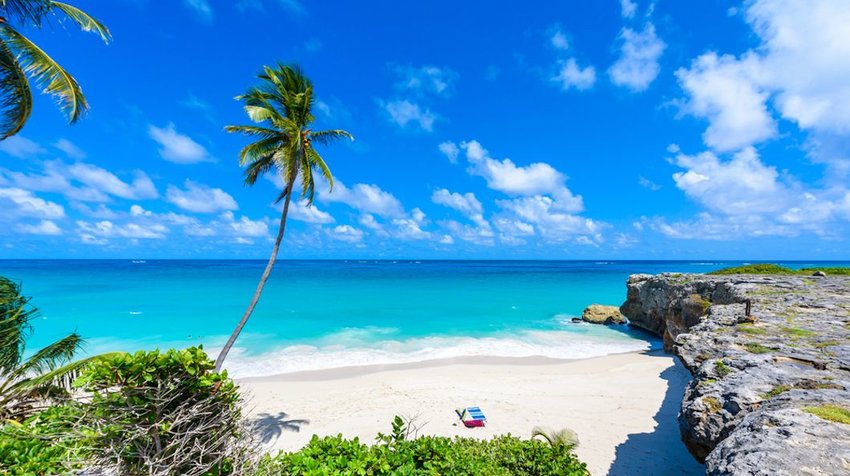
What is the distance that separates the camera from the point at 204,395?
400 cm

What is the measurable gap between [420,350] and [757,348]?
52.9ft

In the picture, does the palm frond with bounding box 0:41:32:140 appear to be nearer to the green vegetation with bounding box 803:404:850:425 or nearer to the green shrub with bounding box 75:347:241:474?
the green shrub with bounding box 75:347:241:474

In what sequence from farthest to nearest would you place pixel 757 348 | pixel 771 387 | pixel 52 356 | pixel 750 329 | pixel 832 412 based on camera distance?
pixel 750 329 < pixel 52 356 < pixel 757 348 < pixel 771 387 < pixel 832 412

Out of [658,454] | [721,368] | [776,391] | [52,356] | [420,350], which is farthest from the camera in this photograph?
[420,350]

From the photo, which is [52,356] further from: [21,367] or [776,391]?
[776,391]

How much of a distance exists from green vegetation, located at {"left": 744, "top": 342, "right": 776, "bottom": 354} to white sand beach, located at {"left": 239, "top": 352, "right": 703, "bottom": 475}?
3.10 m

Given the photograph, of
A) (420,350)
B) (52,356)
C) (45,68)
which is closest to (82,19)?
(45,68)

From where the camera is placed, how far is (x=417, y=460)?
4730 mm

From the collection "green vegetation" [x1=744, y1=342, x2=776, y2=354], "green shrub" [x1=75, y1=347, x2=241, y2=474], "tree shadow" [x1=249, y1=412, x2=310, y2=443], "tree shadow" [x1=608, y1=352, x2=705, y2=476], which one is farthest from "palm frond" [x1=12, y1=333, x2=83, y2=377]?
"green vegetation" [x1=744, y1=342, x2=776, y2=354]

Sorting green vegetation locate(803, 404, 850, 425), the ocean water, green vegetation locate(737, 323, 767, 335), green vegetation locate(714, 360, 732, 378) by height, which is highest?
green vegetation locate(803, 404, 850, 425)

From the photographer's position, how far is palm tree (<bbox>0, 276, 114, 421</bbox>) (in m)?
6.40

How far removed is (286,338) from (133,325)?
1442 cm

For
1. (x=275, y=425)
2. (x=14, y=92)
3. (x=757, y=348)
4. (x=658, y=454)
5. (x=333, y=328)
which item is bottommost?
(x=333, y=328)

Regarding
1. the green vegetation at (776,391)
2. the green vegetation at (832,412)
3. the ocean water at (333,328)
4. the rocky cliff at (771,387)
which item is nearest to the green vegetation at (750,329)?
the rocky cliff at (771,387)
